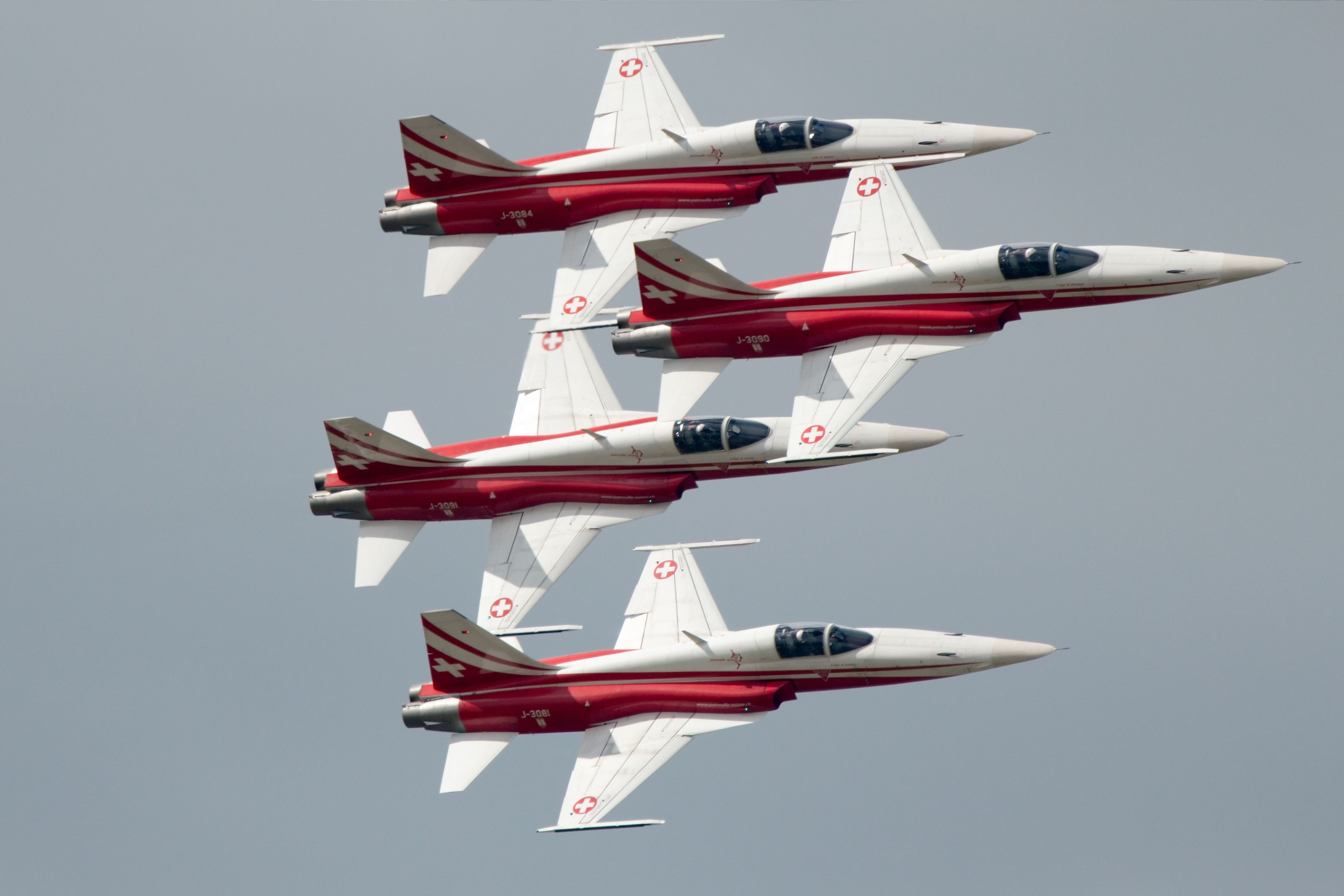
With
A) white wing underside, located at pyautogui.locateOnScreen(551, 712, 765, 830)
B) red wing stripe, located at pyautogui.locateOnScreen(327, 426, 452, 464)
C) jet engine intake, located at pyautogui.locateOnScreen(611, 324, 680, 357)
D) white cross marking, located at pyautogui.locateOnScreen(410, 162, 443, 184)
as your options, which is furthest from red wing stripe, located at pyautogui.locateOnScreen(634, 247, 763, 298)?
white wing underside, located at pyautogui.locateOnScreen(551, 712, 765, 830)

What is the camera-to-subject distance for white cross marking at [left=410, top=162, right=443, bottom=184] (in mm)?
98000

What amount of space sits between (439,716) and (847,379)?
47.9ft

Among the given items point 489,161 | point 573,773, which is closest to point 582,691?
point 573,773

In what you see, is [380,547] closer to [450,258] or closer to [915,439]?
[450,258]

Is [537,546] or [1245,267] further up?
[1245,267]

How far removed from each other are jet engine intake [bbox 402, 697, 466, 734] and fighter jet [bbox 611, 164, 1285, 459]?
11.0 metres

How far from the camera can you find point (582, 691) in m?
93.2

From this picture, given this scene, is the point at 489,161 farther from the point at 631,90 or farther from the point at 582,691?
the point at 582,691

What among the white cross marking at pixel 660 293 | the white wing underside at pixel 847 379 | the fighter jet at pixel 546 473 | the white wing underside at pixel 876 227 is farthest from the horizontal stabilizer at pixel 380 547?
the white wing underside at pixel 876 227

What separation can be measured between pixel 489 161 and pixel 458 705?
15882 millimetres

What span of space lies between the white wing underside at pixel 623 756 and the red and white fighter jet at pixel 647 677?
0.10 feet

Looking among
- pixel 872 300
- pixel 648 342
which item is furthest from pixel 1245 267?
pixel 648 342

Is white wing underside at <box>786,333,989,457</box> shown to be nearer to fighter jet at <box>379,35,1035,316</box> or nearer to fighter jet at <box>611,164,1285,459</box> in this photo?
fighter jet at <box>611,164,1285,459</box>

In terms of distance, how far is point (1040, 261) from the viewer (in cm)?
9319
